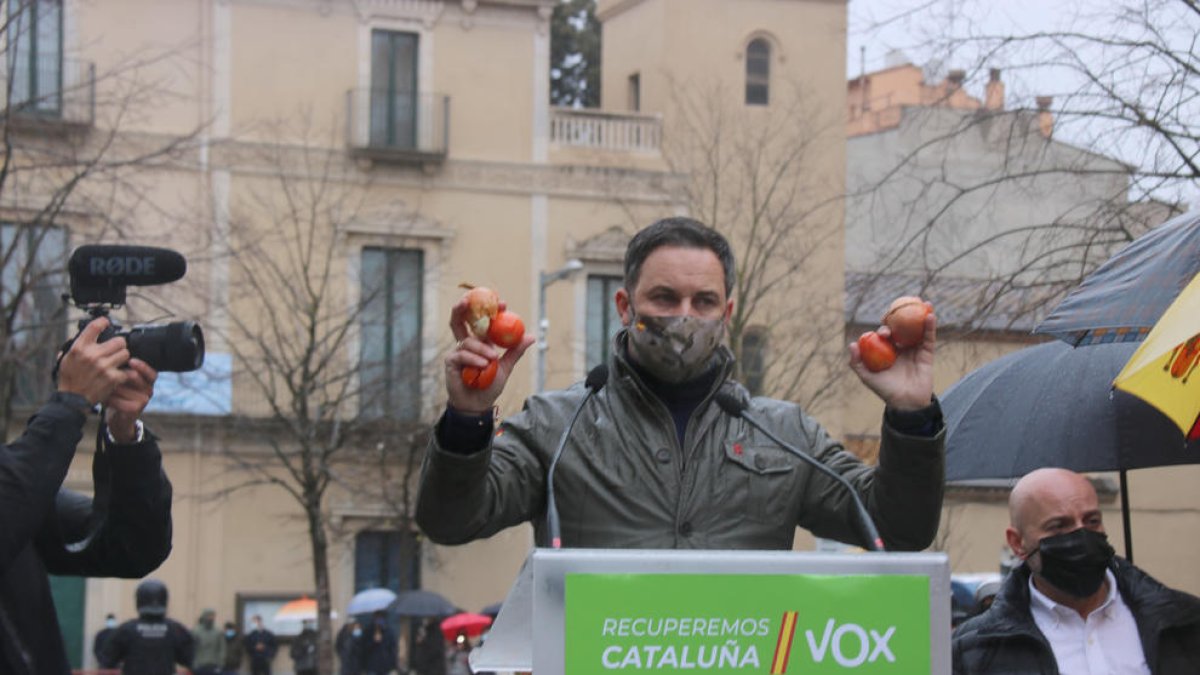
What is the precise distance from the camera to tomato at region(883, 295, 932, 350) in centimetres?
445

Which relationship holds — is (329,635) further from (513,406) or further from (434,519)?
(434,519)

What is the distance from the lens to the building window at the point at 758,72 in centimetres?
3912

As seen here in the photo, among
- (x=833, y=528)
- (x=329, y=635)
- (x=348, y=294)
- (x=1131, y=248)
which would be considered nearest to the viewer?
(x=833, y=528)

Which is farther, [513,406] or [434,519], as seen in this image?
[513,406]

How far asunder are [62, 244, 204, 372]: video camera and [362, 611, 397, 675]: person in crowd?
25619 millimetres

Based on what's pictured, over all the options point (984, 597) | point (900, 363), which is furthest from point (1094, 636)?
point (984, 597)

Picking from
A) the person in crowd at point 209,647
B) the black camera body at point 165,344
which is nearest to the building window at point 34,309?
the person in crowd at point 209,647

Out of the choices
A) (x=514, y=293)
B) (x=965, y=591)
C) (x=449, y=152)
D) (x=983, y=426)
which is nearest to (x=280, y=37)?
(x=449, y=152)

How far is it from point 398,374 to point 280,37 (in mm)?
6380

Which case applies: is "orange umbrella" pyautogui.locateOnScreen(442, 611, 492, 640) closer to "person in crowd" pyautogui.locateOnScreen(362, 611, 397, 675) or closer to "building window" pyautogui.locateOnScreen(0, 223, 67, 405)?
"person in crowd" pyautogui.locateOnScreen(362, 611, 397, 675)

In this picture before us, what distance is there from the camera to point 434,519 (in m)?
4.67

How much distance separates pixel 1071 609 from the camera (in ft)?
21.6

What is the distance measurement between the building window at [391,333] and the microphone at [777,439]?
3022 cm

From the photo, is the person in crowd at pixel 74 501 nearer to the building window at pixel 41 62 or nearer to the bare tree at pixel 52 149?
the bare tree at pixel 52 149
